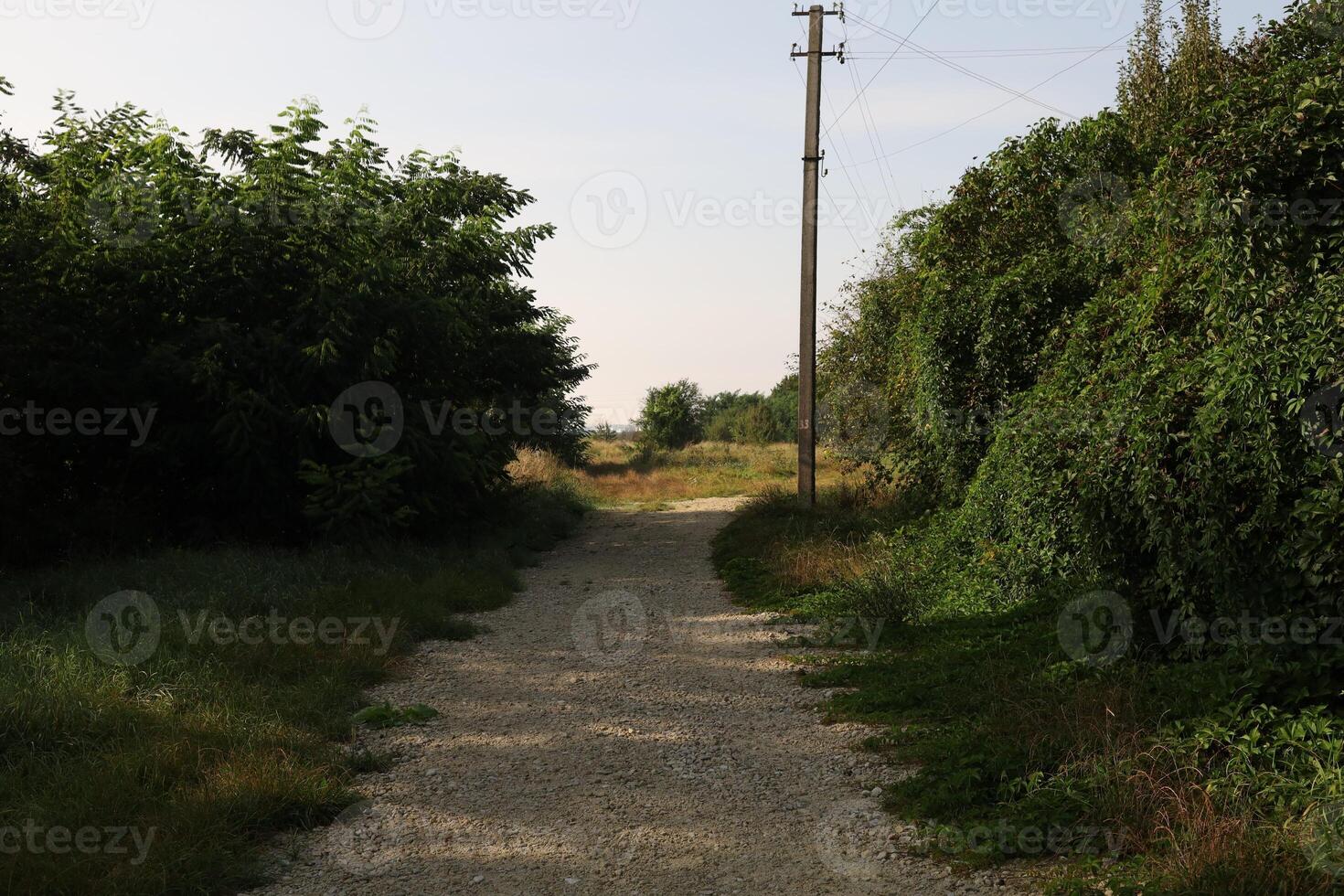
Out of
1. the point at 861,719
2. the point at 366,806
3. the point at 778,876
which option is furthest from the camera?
the point at 861,719

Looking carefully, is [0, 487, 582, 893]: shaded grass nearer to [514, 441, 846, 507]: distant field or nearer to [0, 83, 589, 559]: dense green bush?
[0, 83, 589, 559]: dense green bush

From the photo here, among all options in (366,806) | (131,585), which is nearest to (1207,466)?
(366,806)

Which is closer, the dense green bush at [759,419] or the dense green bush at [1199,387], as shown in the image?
the dense green bush at [1199,387]

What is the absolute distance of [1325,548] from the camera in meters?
5.07

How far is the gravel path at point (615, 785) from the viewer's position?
4699 millimetres

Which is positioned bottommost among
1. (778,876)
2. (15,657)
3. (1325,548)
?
(778,876)

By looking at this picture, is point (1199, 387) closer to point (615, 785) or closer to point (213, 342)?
point (615, 785)

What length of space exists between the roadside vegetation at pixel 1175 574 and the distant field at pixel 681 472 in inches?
483

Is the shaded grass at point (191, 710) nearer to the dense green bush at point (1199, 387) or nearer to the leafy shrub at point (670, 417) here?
the dense green bush at point (1199, 387)

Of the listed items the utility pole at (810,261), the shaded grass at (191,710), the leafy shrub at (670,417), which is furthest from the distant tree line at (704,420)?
the shaded grass at (191,710)

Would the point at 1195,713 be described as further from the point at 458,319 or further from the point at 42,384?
the point at 42,384

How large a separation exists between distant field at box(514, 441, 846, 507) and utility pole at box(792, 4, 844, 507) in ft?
10.8

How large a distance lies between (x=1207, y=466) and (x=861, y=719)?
111 inches

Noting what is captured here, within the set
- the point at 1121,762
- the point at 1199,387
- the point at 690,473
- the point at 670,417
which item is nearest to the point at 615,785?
the point at 1121,762
